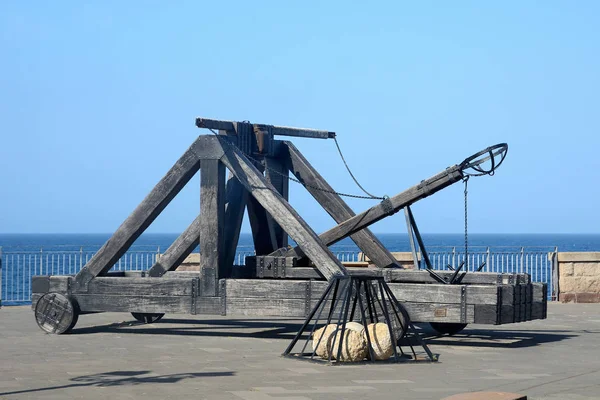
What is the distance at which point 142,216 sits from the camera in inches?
544

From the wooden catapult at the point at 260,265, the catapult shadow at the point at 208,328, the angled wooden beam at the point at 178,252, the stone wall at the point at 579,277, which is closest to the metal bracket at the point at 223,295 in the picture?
the wooden catapult at the point at 260,265

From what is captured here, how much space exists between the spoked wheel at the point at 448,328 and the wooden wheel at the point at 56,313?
4.74m

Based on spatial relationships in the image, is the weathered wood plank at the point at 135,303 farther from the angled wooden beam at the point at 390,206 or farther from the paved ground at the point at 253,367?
the angled wooden beam at the point at 390,206

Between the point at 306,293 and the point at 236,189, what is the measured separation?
90.1 inches

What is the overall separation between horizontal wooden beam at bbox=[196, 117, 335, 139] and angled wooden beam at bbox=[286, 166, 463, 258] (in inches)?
71.5

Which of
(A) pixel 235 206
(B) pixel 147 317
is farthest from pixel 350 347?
(B) pixel 147 317

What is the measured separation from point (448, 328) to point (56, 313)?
5.20m

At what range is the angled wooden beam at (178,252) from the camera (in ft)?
46.3

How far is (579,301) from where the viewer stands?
68.2 ft

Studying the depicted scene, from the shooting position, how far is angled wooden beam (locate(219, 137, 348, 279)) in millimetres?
12247

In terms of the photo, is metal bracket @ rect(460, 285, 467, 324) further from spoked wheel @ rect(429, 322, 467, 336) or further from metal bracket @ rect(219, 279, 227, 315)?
metal bracket @ rect(219, 279, 227, 315)

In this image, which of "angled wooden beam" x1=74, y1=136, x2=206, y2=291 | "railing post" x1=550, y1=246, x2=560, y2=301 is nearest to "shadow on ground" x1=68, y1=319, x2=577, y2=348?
"angled wooden beam" x1=74, y1=136, x2=206, y2=291

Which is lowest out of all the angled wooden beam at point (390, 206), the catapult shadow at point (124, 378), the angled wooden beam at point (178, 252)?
the catapult shadow at point (124, 378)

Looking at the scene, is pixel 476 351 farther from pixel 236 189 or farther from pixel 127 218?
pixel 127 218
